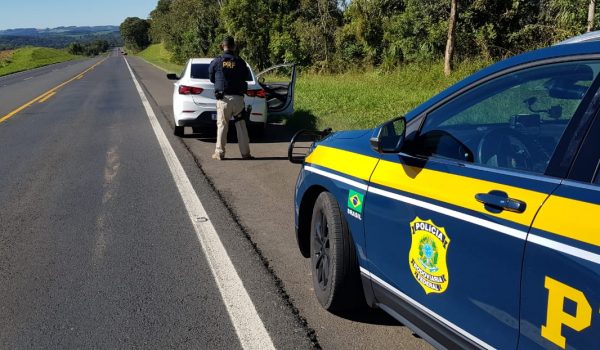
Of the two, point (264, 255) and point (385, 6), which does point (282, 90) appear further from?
point (385, 6)

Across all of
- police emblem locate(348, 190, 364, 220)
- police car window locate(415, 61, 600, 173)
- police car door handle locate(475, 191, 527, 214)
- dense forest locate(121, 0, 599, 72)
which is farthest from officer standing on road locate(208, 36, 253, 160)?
dense forest locate(121, 0, 599, 72)

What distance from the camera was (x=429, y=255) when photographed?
257cm

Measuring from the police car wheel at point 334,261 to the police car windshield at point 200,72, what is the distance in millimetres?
7351

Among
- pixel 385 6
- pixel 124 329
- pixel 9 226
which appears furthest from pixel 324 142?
pixel 385 6

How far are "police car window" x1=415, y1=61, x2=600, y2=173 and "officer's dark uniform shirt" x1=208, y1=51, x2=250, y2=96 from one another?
590 cm

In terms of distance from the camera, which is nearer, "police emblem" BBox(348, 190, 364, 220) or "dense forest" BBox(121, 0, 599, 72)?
"police emblem" BBox(348, 190, 364, 220)

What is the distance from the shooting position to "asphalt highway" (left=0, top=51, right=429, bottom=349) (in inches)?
137

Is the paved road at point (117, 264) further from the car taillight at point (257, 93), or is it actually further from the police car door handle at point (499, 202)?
the car taillight at point (257, 93)

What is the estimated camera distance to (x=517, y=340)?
6.82 feet

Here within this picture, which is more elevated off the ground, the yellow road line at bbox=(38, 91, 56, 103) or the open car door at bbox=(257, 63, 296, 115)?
the open car door at bbox=(257, 63, 296, 115)

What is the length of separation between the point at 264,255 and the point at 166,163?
4.36 m

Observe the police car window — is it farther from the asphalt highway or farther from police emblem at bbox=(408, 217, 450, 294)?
the asphalt highway

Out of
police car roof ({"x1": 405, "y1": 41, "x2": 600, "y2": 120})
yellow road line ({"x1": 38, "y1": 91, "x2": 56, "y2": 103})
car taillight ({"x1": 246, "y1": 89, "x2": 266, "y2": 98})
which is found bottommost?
yellow road line ({"x1": 38, "y1": 91, "x2": 56, "y2": 103})

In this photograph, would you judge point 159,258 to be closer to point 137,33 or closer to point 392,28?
point 392,28
